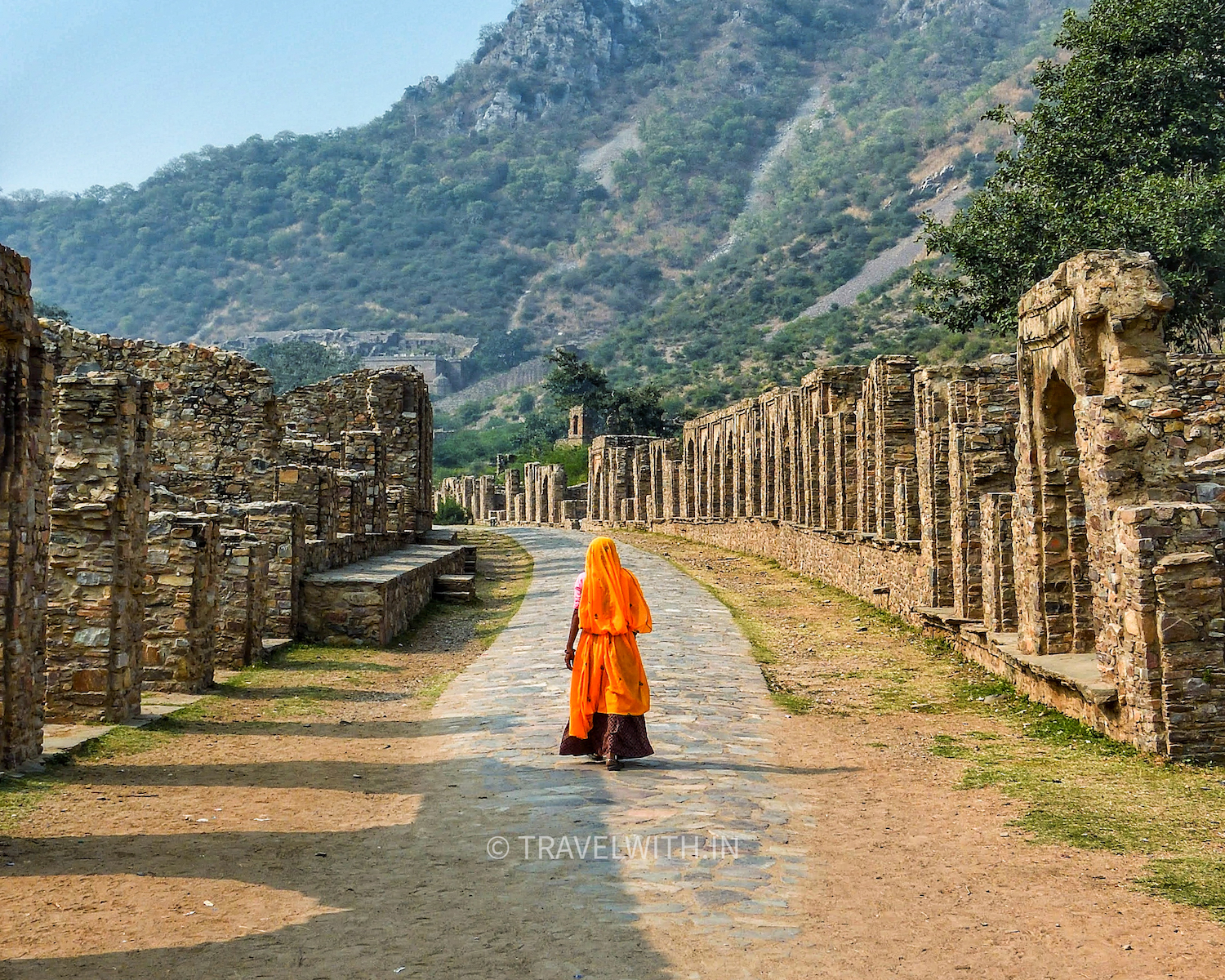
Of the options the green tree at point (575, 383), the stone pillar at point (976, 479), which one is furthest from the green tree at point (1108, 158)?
the green tree at point (575, 383)

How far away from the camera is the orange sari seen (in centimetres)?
829

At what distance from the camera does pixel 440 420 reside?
10550 cm

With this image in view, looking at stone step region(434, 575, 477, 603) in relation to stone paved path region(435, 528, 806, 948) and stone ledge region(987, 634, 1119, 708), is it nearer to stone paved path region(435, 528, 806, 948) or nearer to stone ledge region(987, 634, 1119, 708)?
stone paved path region(435, 528, 806, 948)

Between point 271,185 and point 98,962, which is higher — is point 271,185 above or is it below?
above

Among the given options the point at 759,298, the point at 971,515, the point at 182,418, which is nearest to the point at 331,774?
the point at 971,515

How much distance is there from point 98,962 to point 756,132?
6018 inches

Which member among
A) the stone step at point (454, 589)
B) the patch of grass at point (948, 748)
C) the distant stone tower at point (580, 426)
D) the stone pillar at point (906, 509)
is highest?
the distant stone tower at point (580, 426)

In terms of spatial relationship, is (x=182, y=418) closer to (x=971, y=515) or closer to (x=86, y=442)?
(x=86, y=442)

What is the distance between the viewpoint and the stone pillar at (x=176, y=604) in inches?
430

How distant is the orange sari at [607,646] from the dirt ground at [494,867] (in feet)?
3.68

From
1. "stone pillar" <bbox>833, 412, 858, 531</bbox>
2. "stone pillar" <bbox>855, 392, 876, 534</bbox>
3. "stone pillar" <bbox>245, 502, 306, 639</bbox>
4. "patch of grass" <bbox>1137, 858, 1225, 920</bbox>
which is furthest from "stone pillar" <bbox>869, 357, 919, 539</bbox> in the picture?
"patch of grass" <bbox>1137, 858, 1225, 920</bbox>

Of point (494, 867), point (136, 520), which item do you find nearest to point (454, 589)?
point (136, 520)

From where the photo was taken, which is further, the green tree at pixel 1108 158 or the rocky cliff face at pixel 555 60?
the rocky cliff face at pixel 555 60

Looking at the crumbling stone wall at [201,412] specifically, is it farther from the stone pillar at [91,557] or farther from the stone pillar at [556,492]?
the stone pillar at [556,492]
